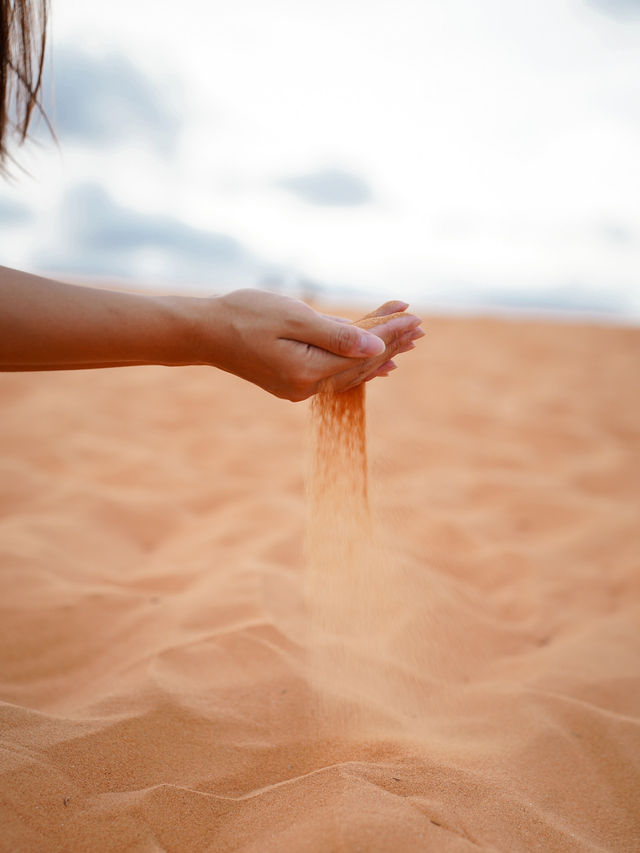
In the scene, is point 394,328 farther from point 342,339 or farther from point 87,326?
point 87,326

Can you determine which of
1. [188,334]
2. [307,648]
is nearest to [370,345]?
[188,334]

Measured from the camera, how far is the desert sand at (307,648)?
3.89 ft

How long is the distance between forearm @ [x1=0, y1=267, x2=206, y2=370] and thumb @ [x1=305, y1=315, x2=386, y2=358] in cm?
24

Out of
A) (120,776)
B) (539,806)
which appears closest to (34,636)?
(120,776)

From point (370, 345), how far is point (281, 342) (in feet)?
0.64

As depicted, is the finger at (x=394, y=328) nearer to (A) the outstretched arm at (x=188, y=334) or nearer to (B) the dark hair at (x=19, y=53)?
(A) the outstretched arm at (x=188, y=334)

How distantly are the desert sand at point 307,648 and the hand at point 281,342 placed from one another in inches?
18.5

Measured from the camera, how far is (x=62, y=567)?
226 centimetres

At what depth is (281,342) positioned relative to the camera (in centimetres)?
139

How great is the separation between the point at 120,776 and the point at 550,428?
3697 mm

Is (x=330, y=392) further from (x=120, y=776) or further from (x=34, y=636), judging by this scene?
(x=34, y=636)

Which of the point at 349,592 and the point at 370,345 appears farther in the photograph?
the point at 349,592

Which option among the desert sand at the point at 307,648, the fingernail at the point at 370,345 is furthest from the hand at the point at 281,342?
the desert sand at the point at 307,648

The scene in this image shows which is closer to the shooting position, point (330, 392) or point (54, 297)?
point (54, 297)
